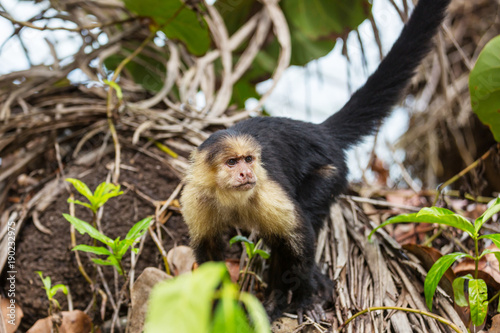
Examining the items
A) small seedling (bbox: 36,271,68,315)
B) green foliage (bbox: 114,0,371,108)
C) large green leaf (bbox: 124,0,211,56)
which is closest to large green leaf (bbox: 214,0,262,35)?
green foliage (bbox: 114,0,371,108)

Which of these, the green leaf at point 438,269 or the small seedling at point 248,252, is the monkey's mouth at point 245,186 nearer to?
the small seedling at point 248,252

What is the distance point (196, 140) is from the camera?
3.12 meters

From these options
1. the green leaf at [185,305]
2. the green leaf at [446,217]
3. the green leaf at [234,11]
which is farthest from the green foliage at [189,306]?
the green leaf at [234,11]

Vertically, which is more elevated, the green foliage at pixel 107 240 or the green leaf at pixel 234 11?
the green leaf at pixel 234 11

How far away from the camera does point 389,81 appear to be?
2.73 m

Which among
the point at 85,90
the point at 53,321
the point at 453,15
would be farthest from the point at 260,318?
the point at 453,15

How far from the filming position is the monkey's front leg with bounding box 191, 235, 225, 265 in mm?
2299

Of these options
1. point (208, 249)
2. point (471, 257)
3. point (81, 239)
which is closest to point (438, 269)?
point (471, 257)

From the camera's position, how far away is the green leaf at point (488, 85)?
92.7 inches

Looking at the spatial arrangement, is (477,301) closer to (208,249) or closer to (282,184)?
(282,184)

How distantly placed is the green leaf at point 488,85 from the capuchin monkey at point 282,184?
1.20ft

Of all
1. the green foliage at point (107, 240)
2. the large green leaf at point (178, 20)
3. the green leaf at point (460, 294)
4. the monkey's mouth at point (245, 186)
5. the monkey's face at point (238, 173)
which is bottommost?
the green leaf at point (460, 294)

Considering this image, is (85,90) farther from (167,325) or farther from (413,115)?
(413,115)

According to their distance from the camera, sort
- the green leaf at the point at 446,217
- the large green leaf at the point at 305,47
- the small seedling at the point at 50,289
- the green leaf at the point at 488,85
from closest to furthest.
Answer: the green leaf at the point at 446,217
the small seedling at the point at 50,289
the green leaf at the point at 488,85
the large green leaf at the point at 305,47
